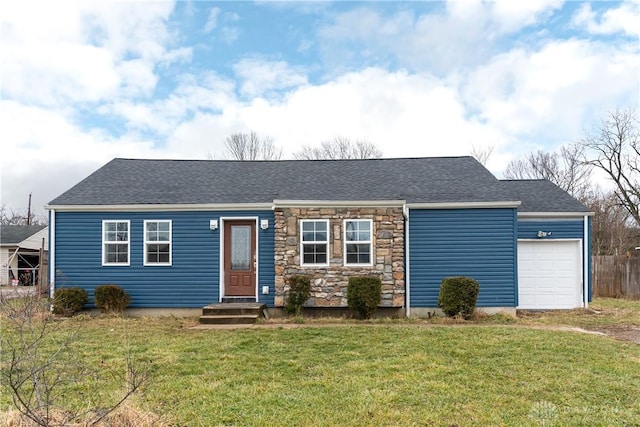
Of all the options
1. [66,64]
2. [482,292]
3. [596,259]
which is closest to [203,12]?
[66,64]

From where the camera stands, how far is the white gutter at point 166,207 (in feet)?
36.2

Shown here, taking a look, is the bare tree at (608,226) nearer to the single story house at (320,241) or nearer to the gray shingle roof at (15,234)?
the single story house at (320,241)

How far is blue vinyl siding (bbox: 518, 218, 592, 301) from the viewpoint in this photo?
474 inches

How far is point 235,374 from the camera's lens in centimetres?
548

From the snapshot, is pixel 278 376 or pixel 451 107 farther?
pixel 451 107

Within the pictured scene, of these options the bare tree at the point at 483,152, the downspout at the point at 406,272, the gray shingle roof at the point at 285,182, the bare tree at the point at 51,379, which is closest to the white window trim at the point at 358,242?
the gray shingle roof at the point at 285,182

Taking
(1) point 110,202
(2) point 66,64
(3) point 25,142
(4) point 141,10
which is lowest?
(1) point 110,202

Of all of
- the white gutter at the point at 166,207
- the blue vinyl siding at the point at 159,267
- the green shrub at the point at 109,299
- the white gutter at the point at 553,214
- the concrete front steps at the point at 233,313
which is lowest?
the concrete front steps at the point at 233,313

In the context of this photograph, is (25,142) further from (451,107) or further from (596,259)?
(596,259)

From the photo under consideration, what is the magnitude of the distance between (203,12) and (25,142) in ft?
28.7

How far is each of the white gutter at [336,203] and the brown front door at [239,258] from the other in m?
1.37

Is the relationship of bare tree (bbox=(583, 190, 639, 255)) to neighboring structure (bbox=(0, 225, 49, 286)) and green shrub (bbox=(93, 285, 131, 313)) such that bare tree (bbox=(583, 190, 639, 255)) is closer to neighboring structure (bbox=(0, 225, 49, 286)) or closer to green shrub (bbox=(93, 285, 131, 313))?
green shrub (bbox=(93, 285, 131, 313))

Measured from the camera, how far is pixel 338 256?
10.5 metres

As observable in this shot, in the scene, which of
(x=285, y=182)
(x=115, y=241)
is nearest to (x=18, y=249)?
(x=115, y=241)
